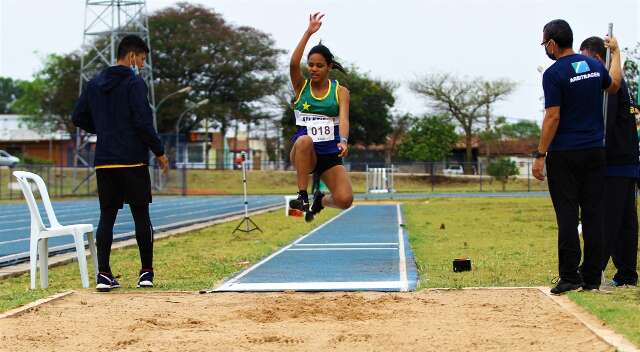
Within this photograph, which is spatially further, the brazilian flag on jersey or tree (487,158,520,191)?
tree (487,158,520,191)

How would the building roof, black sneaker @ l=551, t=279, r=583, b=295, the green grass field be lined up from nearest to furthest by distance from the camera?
the green grass field, black sneaker @ l=551, t=279, r=583, b=295, the building roof

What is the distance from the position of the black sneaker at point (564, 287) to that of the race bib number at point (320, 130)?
8.20 feet

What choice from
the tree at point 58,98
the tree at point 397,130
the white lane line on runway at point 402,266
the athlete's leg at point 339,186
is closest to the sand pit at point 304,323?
the white lane line on runway at point 402,266

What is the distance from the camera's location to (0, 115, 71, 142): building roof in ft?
287

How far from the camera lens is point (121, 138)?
328 inches

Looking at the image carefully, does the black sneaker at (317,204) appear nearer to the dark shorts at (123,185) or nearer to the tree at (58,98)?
the dark shorts at (123,185)

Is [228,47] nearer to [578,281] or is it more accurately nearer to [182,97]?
[182,97]

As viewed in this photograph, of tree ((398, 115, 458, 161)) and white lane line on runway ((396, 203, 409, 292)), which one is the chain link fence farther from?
white lane line on runway ((396, 203, 409, 292))

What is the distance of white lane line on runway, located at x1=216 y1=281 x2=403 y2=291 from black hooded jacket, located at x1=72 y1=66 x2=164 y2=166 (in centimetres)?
140

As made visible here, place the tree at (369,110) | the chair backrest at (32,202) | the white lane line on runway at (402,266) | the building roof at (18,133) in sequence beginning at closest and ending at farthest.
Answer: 1. the white lane line on runway at (402,266)
2. the chair backrest at (32,202)
3. the tree at (369,110)
4. the building roof at (18,133)

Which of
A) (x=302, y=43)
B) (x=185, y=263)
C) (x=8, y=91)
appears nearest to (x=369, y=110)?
(x=185, y=263)

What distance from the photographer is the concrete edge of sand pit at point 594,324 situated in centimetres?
502

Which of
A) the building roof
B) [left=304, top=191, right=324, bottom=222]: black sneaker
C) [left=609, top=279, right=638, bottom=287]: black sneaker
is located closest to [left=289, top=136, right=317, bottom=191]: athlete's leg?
[left=304, top=191, right=324, bottom=222]: black sneaker

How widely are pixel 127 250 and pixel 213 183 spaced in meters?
47.3
